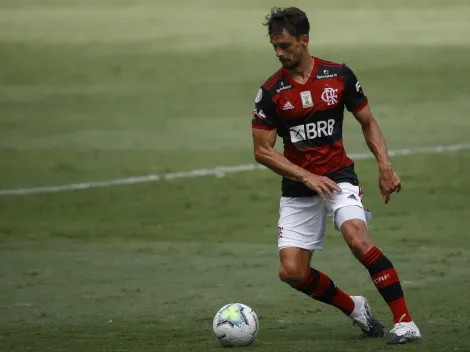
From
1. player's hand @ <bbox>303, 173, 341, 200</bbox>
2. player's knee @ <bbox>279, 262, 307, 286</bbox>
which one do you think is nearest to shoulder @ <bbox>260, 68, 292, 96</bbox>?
player's hand @ <bbox>303, 173, 341, 200</bbox>

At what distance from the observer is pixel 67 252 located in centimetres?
1458

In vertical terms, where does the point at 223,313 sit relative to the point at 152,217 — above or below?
above

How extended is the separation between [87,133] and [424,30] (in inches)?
487

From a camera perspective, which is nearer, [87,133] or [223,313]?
[223,313]

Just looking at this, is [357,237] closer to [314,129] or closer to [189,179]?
[314,129]

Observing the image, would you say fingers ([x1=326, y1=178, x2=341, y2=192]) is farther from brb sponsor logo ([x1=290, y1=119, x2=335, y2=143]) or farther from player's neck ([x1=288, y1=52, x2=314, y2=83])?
player's neck ([x1=288, y1=52, x2=314, y2=83])

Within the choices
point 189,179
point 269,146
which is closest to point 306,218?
point 269,146

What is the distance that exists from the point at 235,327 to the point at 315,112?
1626mm

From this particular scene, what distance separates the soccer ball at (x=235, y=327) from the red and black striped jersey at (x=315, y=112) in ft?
3.25

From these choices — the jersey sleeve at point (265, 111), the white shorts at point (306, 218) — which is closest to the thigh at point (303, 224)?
the white shorts at point (306, 218)

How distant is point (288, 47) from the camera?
31.7 ft

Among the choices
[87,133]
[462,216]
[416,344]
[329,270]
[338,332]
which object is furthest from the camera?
[87,133]

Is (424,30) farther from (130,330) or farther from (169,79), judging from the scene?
(130,330)

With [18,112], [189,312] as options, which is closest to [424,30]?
[18,112]
